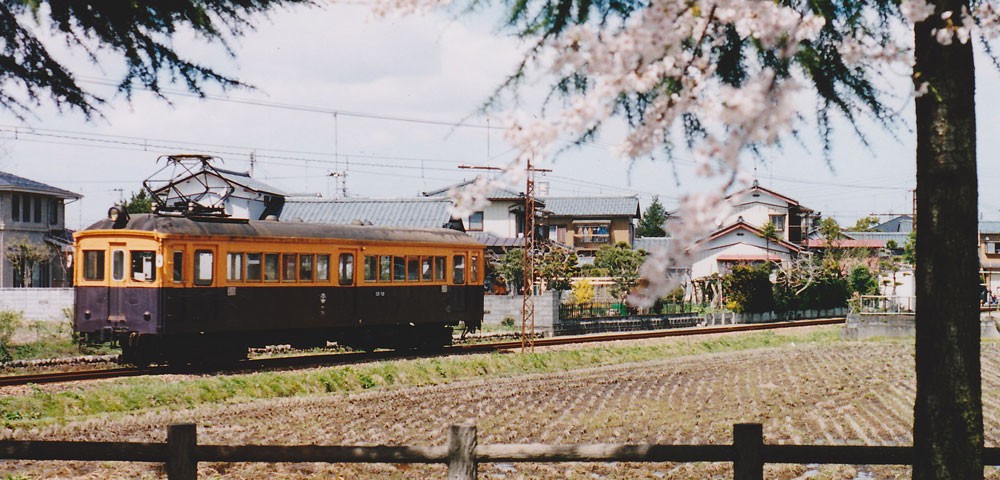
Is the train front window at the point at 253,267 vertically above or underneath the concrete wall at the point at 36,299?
above

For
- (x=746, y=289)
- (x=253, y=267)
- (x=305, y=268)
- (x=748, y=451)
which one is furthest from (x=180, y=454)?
(x=746, y=289)

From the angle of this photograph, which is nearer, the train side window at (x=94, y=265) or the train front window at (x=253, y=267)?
the train side window at (x=94, y=265)

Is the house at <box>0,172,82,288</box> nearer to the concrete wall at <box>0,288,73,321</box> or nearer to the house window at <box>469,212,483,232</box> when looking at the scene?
the concrete wall at <box>0,288,73,321</box>

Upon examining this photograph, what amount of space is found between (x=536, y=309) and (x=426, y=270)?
8.75 metres

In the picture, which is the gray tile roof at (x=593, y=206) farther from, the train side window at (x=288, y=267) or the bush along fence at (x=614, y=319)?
the train side window at (x=288, y=267)

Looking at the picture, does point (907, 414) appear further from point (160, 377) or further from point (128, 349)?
point (128, 349)

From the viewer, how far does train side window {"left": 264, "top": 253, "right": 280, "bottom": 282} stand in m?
17.6

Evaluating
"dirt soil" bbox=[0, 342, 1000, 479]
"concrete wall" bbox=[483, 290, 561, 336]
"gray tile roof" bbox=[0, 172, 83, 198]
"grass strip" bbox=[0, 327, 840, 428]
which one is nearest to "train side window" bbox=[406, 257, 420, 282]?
"grass strip" bbox=[0, 327, 840, 428]

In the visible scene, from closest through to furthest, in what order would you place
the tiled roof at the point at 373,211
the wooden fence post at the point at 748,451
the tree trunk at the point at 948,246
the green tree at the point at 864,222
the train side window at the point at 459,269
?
1. the tree trunk at the point at 948,246
2. the wooden fence post at the point at 748,451
3. the train side window at the point at 459,269
4. the tiled roof at the point at 373,211
5. the green tree at the point at 864,222

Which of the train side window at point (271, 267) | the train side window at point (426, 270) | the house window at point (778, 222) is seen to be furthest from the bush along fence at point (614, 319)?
the house window at point (778, 222)

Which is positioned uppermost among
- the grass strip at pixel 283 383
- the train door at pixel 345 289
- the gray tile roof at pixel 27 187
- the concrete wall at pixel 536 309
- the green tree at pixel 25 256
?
the gray tile roof at pixel 27 187

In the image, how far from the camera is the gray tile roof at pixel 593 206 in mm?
55406

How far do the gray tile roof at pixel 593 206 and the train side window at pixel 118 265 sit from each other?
3919 centimetres

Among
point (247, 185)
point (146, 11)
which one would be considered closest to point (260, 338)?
point (146, 11)
